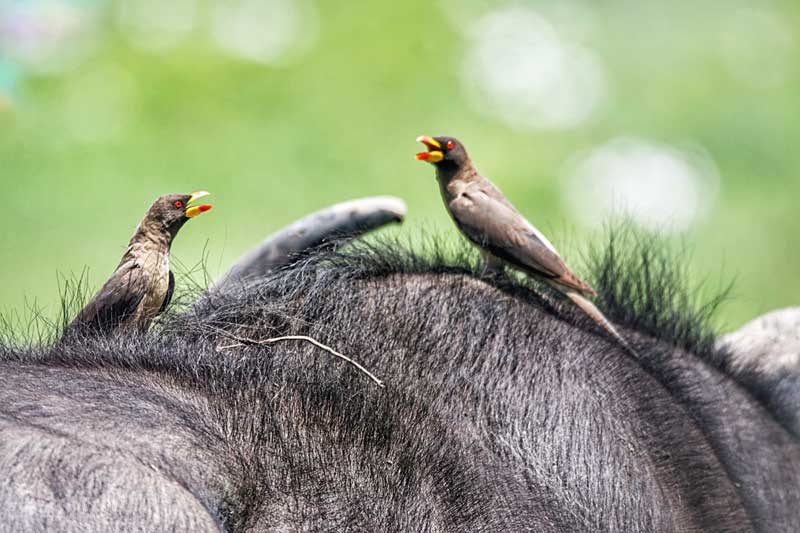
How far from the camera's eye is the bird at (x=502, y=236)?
236 cm

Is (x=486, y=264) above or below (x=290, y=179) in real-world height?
below

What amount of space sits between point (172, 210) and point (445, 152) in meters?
0.72

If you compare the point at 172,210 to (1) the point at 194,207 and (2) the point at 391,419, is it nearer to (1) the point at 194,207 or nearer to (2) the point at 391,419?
(1) the point at 194,207

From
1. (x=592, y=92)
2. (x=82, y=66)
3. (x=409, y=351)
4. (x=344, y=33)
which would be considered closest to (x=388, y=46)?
(x=344, y=33)

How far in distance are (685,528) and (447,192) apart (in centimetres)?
98

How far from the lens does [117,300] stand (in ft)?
6.91

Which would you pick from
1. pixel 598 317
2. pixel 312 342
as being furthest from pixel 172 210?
pixel 598 317

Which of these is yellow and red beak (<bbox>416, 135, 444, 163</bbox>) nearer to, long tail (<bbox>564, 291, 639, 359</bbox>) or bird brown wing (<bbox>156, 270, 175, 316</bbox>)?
long tail (<bbox>564, 291, 639, 359</bbox>)

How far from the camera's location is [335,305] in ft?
6.72

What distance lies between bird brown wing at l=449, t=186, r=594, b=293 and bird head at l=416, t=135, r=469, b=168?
0.40 ft

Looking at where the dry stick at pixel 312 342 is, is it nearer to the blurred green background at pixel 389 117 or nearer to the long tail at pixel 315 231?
the long tail at pixel 315 231

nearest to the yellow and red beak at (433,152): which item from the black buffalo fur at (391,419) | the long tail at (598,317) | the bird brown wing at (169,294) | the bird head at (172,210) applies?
the black buffalo fur at (391,419)

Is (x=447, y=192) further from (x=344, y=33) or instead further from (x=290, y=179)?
(x=344, y=33)

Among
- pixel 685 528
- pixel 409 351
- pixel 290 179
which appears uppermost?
pixel 290 179
